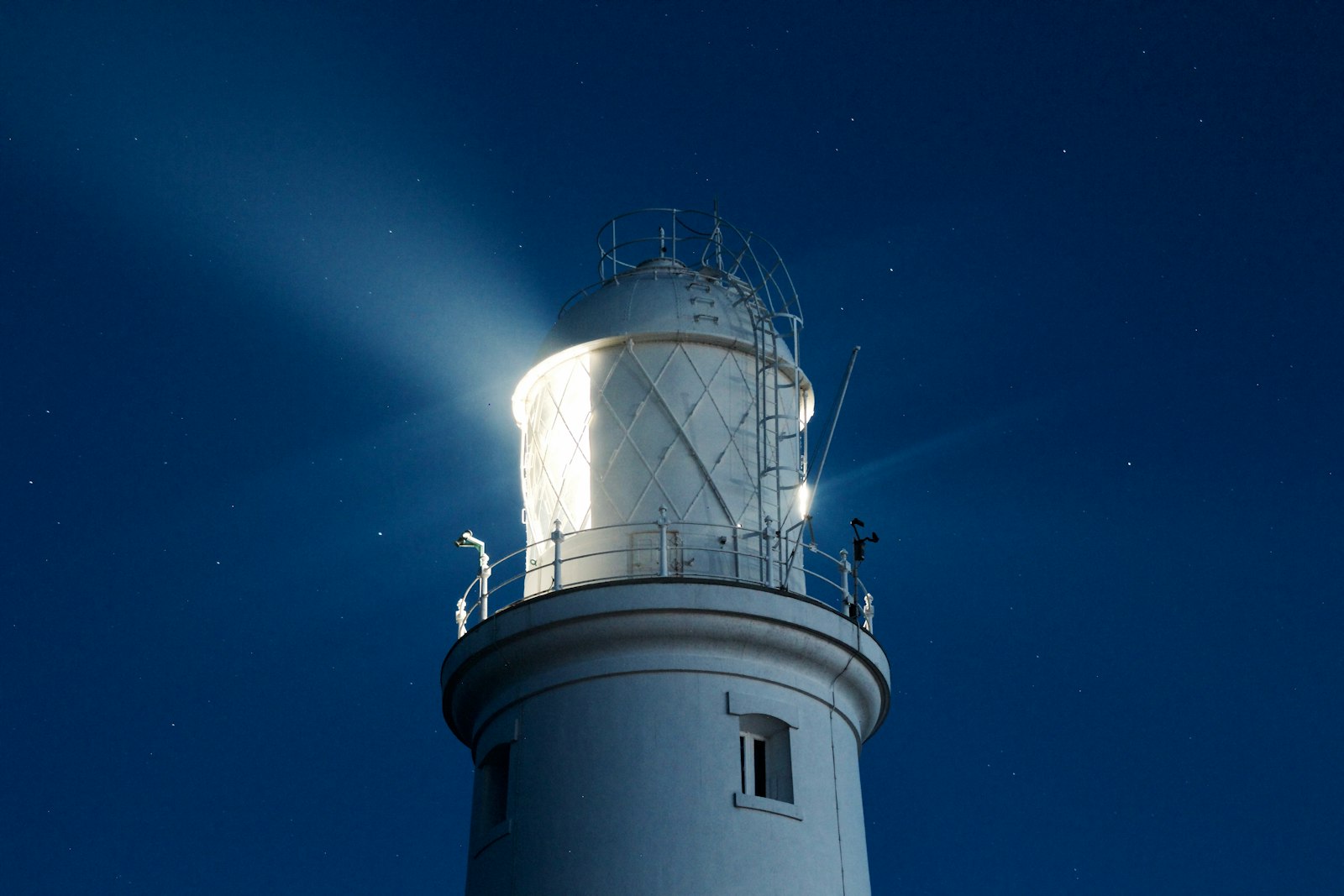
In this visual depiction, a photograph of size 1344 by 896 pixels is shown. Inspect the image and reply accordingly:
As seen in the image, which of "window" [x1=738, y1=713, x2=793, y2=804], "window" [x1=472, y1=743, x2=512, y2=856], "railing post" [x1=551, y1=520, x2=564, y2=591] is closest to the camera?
"window" [x1=738, y1=713, x2=793, y2=804]

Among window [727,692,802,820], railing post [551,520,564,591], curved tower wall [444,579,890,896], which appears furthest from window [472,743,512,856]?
window [727,692,802,820]

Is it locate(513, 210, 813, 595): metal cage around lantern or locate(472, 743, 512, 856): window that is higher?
locate(513, 210, 813, 595): metal cage around lantern

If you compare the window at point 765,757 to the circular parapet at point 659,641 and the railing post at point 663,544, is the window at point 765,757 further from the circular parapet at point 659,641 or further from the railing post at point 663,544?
the railing post at point 663,544

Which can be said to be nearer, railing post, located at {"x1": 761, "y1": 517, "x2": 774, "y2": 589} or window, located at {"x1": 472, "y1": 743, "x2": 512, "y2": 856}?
window, located at {"x1": 472, "y1": 743, "x2": 512, "y2": 856}

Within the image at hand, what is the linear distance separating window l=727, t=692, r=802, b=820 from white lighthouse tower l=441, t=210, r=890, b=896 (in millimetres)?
24

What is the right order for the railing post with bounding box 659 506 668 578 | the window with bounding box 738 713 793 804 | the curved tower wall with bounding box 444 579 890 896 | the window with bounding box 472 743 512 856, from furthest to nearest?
the window with bounding box 472 743 512 856
the railing post with bounding box 659 506 668 578
the window with bounding box 738 713 793 804
the curved tower wall with bounding box 444 579 890 896

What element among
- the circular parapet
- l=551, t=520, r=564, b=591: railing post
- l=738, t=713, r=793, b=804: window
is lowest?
l=738, t=713, r=793, b=804: window

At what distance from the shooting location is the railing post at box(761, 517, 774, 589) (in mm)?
16172

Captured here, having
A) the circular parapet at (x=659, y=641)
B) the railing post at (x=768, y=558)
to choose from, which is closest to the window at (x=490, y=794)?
the circular parapet at (x=659, y=641)

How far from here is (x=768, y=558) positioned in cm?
1609

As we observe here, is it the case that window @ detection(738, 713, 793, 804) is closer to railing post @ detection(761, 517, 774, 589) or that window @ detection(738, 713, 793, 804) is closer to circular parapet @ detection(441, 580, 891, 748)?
circular parapet @ detection(441, 580, 891, 748)

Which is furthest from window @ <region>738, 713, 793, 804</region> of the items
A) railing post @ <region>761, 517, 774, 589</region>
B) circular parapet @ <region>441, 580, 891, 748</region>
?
railing post @ <region>761, 517, 774, 589</region>

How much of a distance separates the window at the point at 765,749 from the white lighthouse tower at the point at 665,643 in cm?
2

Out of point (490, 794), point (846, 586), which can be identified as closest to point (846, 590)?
point (846, 586)
